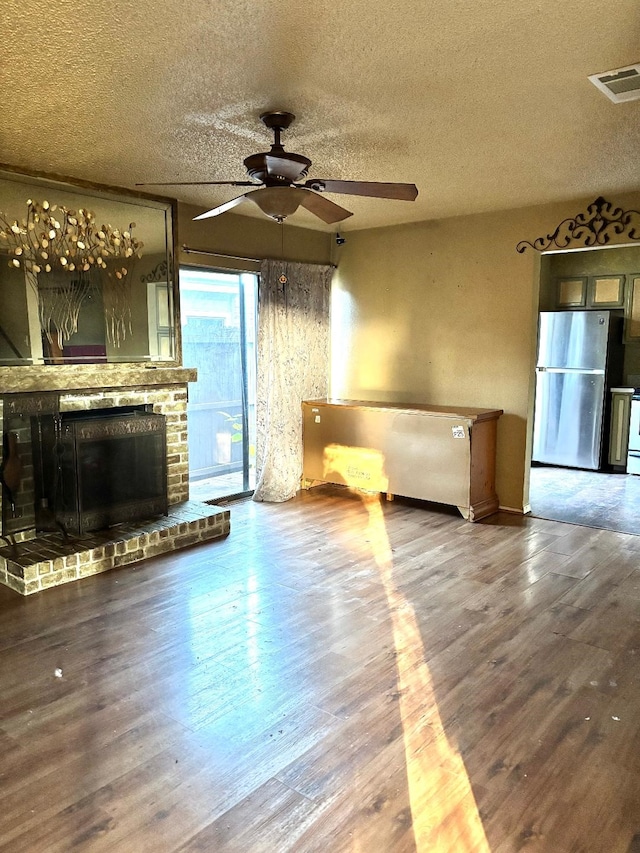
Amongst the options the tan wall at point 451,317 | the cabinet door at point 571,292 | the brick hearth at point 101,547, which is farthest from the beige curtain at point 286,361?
the cabinet door at point 571,292

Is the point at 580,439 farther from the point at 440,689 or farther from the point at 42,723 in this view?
the point at 42,723

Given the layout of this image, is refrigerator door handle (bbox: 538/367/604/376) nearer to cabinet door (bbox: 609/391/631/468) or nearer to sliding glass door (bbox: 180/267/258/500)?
cabinet door (bbox: 609/391/631/468)

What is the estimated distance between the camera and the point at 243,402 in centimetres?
558

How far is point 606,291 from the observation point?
674cm

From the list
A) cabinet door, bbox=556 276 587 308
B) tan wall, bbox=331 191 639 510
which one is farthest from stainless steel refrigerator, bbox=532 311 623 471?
tan wall, bbox=331 191 639 510

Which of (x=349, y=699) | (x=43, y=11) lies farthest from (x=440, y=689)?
(x=43, y=11)

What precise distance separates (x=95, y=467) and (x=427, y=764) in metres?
2.76

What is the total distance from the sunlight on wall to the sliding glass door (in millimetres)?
2561

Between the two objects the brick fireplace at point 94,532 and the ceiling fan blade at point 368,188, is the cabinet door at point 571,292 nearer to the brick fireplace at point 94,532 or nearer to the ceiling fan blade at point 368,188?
the brick fireplace at point 94,532

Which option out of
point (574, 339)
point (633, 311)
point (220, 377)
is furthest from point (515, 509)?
point (633, 311)

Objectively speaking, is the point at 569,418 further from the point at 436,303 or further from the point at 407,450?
the point at 407,450

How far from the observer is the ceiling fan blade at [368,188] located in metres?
2.78

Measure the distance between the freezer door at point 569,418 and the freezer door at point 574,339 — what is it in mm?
115

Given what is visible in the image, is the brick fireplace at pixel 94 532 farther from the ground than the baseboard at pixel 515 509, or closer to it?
farther from the ground
